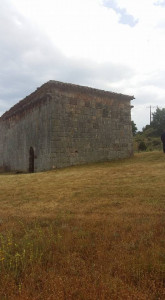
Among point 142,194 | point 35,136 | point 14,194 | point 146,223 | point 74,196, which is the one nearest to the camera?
point 146,223

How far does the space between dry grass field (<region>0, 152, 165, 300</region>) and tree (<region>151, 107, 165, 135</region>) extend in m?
31.3

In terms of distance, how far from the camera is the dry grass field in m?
2.98

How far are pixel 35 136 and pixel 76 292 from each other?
50.4 ft

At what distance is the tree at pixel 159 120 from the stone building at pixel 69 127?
19.4m

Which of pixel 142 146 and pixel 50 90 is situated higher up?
pixel 50 90

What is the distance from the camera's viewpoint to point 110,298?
2795 mm

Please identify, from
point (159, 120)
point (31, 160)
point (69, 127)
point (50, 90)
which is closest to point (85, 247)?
point (69, 127)

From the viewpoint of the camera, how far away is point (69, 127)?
1628 centimetres

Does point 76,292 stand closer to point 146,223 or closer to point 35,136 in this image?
point 146,223

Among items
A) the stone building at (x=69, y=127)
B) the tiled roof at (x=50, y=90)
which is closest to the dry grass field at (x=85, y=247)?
the stone building at (x=69, y=127)

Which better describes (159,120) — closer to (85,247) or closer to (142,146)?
(142,146)

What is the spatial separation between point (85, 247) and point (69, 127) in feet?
41.4

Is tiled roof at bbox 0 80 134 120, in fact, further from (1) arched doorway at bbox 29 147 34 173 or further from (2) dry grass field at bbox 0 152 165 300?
(2) dry grass field at bbox 0 152 165 300

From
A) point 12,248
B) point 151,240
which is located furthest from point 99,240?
point 12,248
